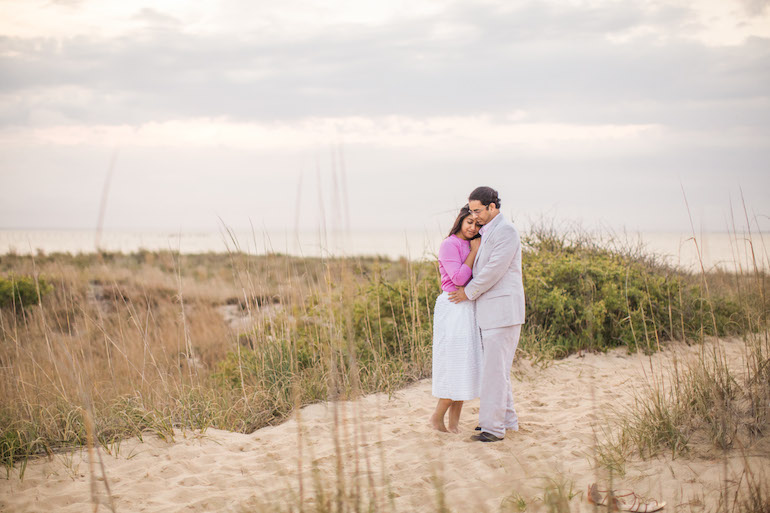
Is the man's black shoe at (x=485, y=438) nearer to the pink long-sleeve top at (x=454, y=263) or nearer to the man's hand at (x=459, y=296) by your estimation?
the man's hand at (x=459, y=296)

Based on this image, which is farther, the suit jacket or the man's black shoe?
the man's black shoe

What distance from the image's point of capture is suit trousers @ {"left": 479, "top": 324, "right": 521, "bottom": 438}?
14.4ft

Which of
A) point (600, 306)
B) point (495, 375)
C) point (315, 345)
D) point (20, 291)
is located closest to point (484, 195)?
point (495, 375)

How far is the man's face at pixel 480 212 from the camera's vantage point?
14.6 feet

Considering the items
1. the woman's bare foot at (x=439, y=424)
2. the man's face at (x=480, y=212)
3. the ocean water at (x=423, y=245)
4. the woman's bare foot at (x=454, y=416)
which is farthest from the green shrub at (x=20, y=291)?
the man's face at (x=480, y=212)

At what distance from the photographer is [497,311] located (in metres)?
4.38

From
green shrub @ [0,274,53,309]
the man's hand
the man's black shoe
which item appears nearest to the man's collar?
the man's hand

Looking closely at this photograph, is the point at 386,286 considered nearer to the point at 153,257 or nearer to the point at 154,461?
the point at 154,461

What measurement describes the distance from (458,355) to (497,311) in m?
0.48

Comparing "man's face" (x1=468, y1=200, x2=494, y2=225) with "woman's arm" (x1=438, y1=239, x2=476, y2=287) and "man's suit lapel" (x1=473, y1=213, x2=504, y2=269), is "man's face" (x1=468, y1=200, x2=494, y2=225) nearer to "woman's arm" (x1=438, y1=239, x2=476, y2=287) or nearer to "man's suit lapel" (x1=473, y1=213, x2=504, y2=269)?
"man's suit lapel" (x1=473, y1=213, x2=504, y2=269)

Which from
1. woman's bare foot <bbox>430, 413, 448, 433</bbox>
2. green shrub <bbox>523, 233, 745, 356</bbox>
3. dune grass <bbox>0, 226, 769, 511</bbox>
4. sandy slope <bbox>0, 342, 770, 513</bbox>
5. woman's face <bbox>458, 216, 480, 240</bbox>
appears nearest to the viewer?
sandy slope <bbox>0, 342, 770, 513</bbox>

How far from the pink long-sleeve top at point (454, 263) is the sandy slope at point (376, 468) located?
123cm

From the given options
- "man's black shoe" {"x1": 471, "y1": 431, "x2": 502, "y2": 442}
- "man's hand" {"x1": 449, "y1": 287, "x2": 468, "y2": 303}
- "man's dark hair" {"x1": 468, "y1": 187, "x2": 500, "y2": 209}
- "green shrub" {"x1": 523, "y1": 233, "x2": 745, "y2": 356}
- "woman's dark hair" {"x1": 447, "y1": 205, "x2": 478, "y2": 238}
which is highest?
"man's dark hair" {"x1": 468, "y1": 187, "x2": 500, "y2": 209}

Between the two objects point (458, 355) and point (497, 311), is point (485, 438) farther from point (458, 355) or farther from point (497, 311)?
point (497, 311)
